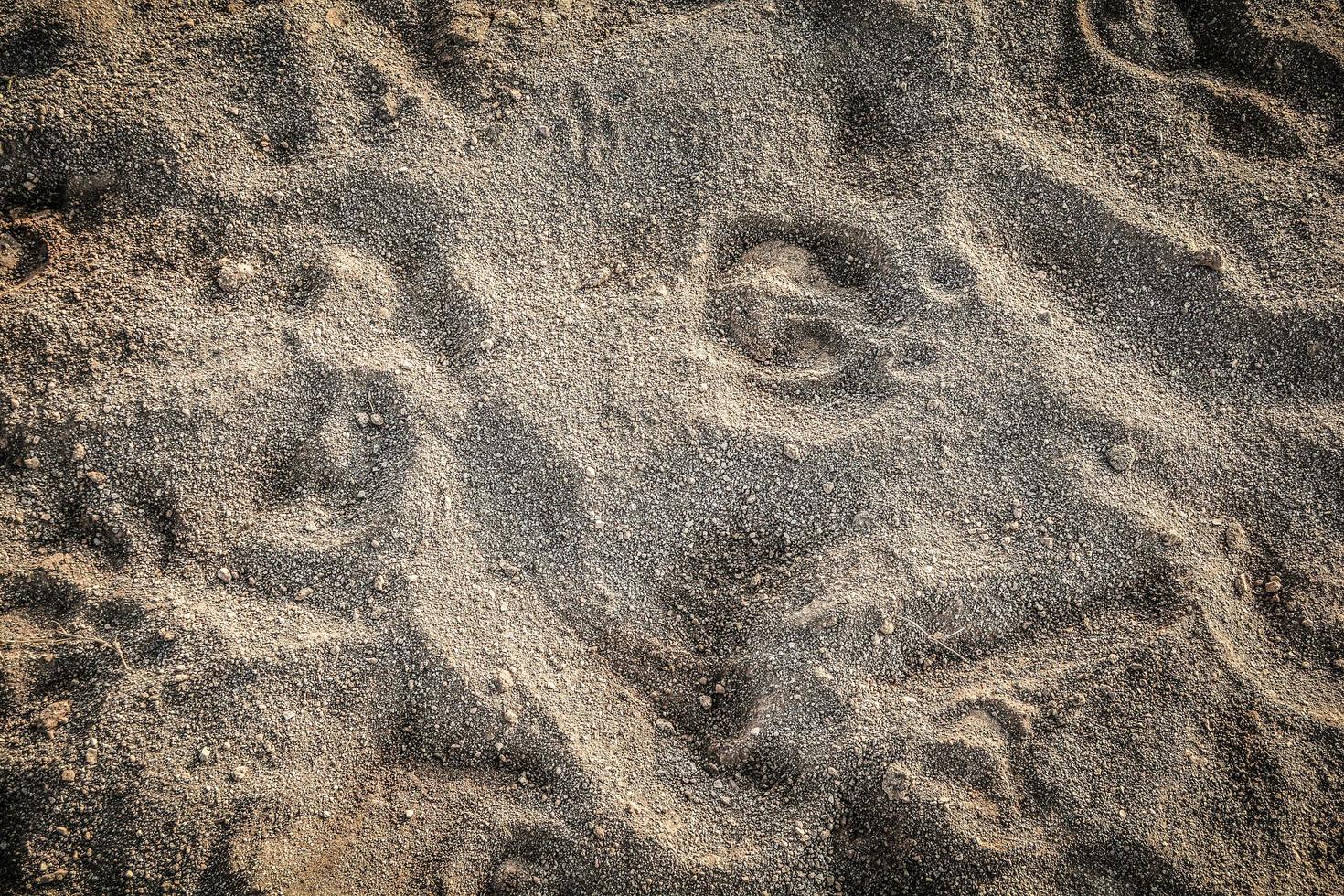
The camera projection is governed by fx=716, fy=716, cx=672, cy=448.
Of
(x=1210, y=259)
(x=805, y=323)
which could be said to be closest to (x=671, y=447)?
(x=805, y=323)

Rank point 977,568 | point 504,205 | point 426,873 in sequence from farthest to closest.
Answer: point 504,205 → point 977,568 → point 426,873

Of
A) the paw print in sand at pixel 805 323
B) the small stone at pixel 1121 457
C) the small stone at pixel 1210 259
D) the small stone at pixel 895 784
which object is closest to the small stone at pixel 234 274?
the paw print in sand at pixel 805 323

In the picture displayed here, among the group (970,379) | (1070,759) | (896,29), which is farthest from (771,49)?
(1070,759)

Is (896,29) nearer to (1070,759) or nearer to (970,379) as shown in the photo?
(970,379)

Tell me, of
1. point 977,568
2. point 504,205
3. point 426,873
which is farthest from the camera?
point 504,205

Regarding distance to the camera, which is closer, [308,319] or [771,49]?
[308,319]

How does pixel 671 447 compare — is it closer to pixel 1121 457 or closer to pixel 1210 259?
pixel 1121 457

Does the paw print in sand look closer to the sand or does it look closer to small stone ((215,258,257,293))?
the sand

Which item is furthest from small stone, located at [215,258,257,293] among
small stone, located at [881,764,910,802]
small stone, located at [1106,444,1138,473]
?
small stone, located at [1106,444,1138,473]

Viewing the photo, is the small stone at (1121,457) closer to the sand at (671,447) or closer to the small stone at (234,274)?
the sand at (671,447)
